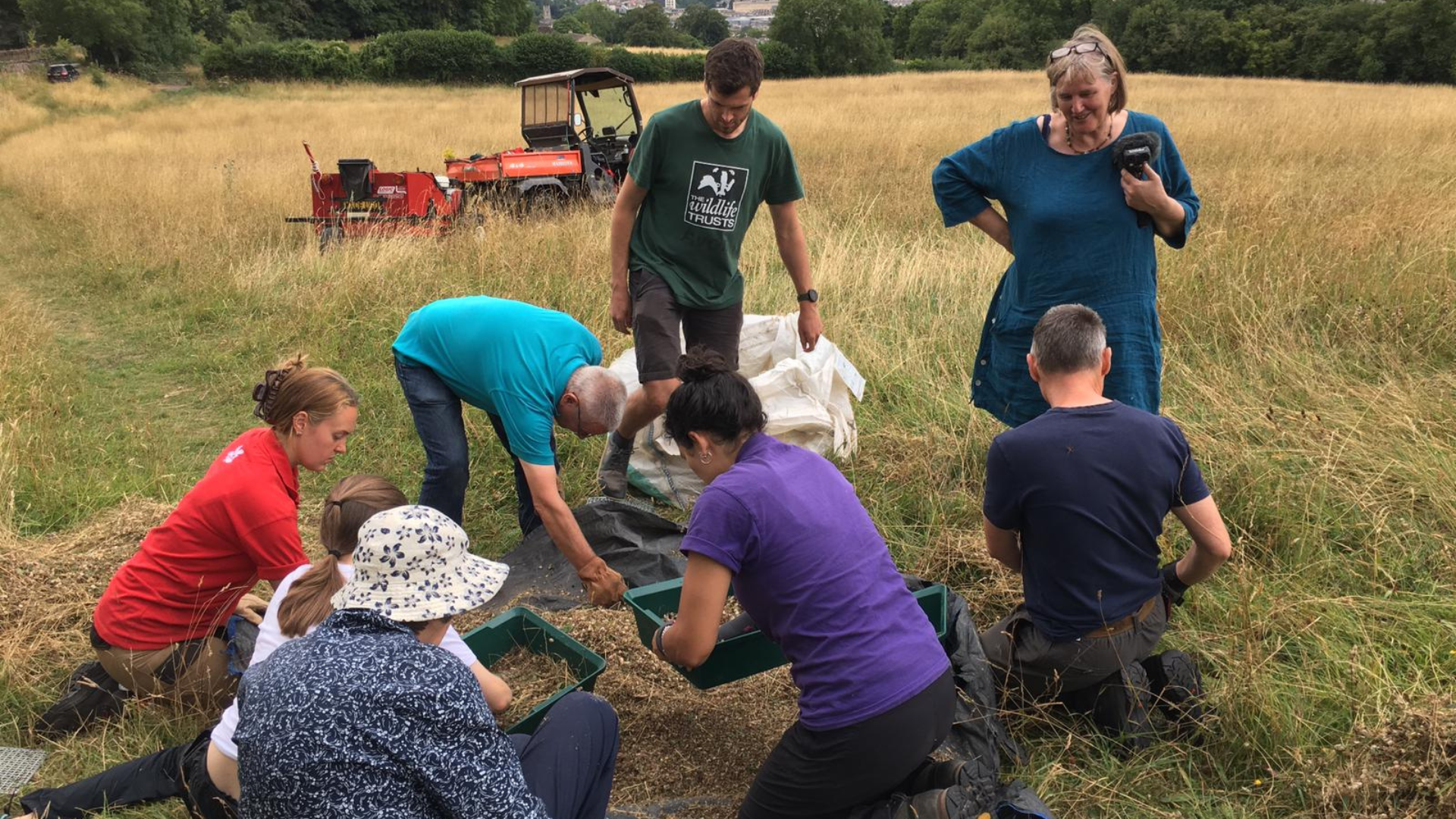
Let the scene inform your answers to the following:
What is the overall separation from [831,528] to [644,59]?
125 feet

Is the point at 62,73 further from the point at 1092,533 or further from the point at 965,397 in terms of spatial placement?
the point at 1092,533

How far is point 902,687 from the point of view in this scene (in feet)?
6.29

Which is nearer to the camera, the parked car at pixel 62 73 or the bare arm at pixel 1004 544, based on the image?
the bare arm at pixel 1004 544

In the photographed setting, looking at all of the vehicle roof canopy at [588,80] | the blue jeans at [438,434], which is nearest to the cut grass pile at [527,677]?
the blue jeans at [438,434]

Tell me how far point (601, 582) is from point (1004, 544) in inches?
43.5

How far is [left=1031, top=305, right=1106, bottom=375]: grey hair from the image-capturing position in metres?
2.24

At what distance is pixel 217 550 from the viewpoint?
252 centimetres

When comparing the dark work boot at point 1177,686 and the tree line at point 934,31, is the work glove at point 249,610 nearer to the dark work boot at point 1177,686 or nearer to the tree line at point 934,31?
the dark work boot at point 1177,686

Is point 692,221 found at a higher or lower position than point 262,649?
higher

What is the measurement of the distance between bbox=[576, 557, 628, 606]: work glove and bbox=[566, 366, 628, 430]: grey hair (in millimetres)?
394

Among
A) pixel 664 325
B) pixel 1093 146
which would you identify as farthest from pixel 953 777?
pixel 664 325

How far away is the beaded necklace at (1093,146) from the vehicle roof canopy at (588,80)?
8717 millimetres

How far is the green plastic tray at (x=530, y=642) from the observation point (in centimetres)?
263

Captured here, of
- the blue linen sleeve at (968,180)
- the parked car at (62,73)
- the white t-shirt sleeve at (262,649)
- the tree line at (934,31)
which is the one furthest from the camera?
the tree line at (934,31)
